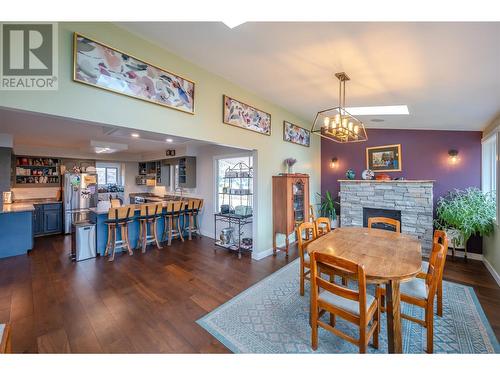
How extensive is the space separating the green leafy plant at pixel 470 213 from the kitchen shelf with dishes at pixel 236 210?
3.56 metres

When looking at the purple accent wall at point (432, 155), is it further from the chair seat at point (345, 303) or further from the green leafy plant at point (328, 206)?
the chair seat at point (345, 303)

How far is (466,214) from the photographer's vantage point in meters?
3.51

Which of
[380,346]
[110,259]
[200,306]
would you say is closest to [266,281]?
[200,306]

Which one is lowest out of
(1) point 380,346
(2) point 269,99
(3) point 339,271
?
(1) point 380,346

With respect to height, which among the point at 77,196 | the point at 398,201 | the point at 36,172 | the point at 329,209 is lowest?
the point at 329,209

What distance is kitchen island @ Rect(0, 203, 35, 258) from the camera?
3822 mm

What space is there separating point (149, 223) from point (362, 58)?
478 centimetres

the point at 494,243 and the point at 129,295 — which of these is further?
the point at 494,243

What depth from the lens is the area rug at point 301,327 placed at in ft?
5.95

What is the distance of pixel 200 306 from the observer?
2412mm

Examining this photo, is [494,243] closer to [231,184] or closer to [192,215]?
[231,184]

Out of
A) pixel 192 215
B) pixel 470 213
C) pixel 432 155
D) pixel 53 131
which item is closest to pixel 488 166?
pixel 432 155
